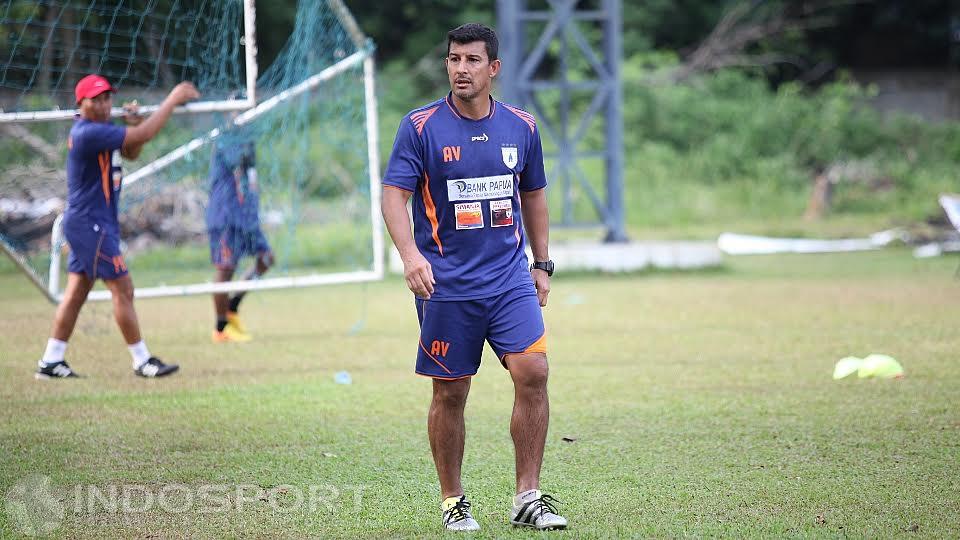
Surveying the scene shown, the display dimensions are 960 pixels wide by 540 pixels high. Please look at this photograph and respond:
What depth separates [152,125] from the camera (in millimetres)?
8586

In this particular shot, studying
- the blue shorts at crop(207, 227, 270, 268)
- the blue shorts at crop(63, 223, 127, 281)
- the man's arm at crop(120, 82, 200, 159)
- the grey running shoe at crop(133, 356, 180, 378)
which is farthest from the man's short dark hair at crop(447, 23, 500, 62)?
the blue shorts at crop(207, 227, 270, 268)

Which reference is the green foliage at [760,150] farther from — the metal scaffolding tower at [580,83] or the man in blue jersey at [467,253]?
the man in blue jersey at [467,253]

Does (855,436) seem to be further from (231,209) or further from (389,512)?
(231,209)

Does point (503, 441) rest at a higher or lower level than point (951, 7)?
lower

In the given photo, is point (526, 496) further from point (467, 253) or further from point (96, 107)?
point (96, 107)

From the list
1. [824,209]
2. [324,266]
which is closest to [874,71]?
[824,209]

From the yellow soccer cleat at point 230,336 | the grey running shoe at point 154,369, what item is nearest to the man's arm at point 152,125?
the grey running shoe at point 154,369

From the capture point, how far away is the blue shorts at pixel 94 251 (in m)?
8.91

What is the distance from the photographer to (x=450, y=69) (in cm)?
512

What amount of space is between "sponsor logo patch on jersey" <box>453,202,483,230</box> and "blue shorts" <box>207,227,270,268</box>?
6.39 metres

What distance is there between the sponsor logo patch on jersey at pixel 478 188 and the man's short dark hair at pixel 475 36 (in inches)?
19.9

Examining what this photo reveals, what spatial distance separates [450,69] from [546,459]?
2363 mm

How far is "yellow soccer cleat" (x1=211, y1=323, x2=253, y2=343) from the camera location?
11320 millimetres

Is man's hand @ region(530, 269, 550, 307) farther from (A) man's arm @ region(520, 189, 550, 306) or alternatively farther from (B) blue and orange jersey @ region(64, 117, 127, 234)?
(B) blue and orange jersey @ region(64, 117, 127, 234)
